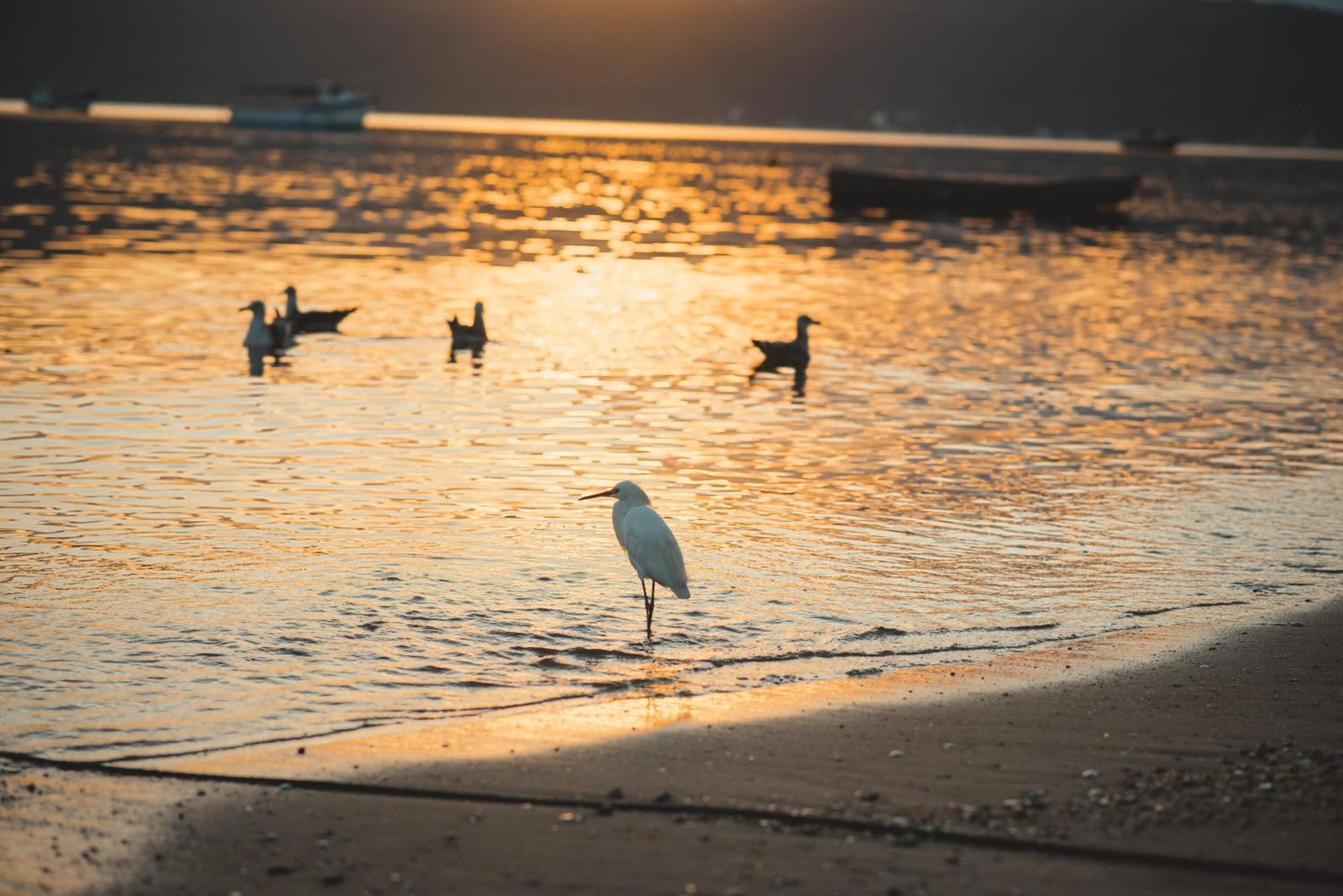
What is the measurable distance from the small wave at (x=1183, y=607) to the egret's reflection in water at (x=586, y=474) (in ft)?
0.28

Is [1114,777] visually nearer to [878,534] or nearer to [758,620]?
[758,620]

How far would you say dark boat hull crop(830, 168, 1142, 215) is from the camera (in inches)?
2456

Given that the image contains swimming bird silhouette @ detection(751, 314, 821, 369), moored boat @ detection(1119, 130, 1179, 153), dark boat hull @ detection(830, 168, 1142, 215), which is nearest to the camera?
swimming bird silhouette @ detection(751, 314, 821, 369)

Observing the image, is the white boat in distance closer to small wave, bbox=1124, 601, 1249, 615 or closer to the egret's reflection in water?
the egret's reflection in water

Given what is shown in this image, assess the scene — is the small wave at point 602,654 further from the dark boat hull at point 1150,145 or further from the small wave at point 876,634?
the dark boat hull at point 1150,145

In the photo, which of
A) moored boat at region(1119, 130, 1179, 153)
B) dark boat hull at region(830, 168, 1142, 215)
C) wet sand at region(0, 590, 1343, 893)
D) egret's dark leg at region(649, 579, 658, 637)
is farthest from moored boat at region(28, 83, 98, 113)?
wet sand at region(0, 590, 1343, 893)

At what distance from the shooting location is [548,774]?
7090mm

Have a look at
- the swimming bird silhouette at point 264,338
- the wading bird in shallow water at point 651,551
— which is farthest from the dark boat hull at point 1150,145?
the wading bird in shallow water at point 651,551

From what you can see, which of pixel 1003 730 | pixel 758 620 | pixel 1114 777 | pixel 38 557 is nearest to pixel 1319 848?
pixel 1114 777

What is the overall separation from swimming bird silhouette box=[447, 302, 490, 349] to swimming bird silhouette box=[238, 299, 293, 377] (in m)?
2.34

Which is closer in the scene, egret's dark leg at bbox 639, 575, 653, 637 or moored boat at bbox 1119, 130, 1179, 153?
egret's dark leg at bbox 639, 575, 653, 637

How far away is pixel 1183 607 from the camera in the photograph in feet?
34.9

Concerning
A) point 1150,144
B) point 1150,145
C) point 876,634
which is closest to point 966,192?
point 876,634

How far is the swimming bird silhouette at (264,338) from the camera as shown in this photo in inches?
871
